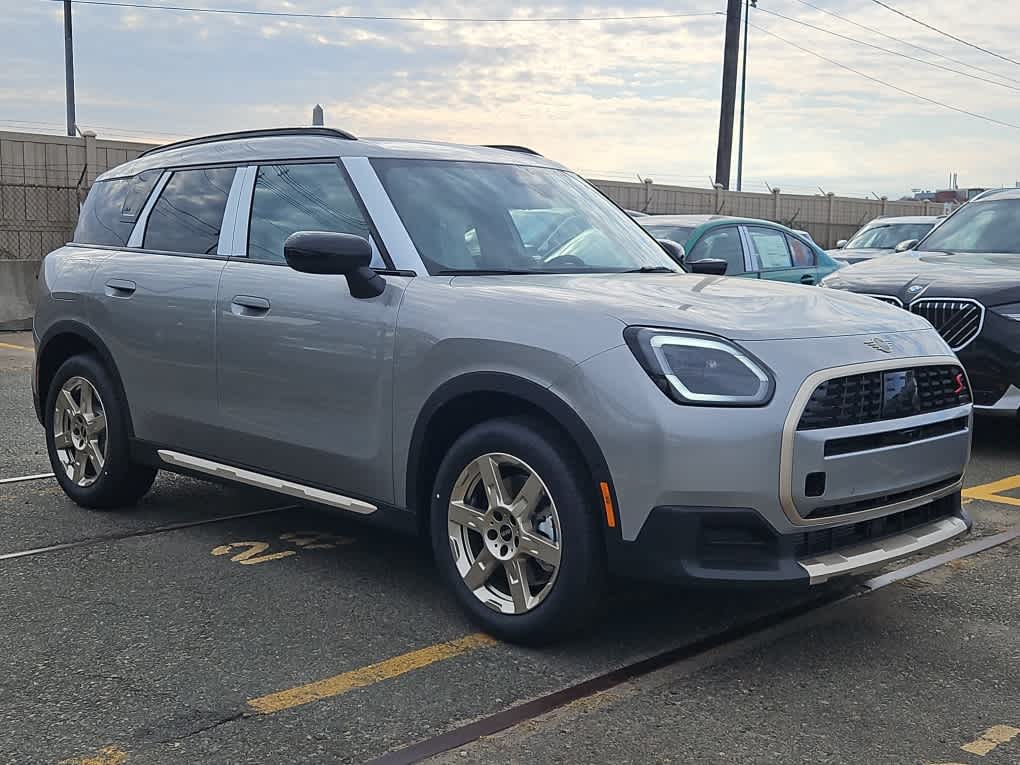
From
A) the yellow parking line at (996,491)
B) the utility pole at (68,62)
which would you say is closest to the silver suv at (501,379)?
the yellow parking line at (996,491)

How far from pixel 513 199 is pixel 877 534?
2.08 m

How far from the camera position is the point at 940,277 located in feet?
26.3

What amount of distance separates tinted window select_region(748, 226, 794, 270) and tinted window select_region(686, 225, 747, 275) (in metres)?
0.24

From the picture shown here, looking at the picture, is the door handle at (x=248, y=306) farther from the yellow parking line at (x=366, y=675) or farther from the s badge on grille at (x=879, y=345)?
the s badge on grille at (x=879, y=345)

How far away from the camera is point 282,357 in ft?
16.1

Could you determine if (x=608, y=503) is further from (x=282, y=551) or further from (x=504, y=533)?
(x=282, y=551)

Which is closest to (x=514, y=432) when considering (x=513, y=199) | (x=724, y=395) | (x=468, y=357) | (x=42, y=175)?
(x=468, y=357)

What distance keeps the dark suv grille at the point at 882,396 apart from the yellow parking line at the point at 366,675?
55.2 inches

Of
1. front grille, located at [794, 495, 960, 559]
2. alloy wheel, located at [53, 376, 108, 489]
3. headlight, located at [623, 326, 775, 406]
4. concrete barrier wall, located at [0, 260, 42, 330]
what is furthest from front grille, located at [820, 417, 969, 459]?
concrete barrier wall, located at [0, 260, 42, 330]

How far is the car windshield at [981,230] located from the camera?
9.05 m

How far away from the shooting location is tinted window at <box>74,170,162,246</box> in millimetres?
6109

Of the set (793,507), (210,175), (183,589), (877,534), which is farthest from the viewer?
(210,175)

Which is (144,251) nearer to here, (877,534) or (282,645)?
(282,645)

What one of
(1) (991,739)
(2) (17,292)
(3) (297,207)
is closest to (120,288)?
(3) (297,207)
